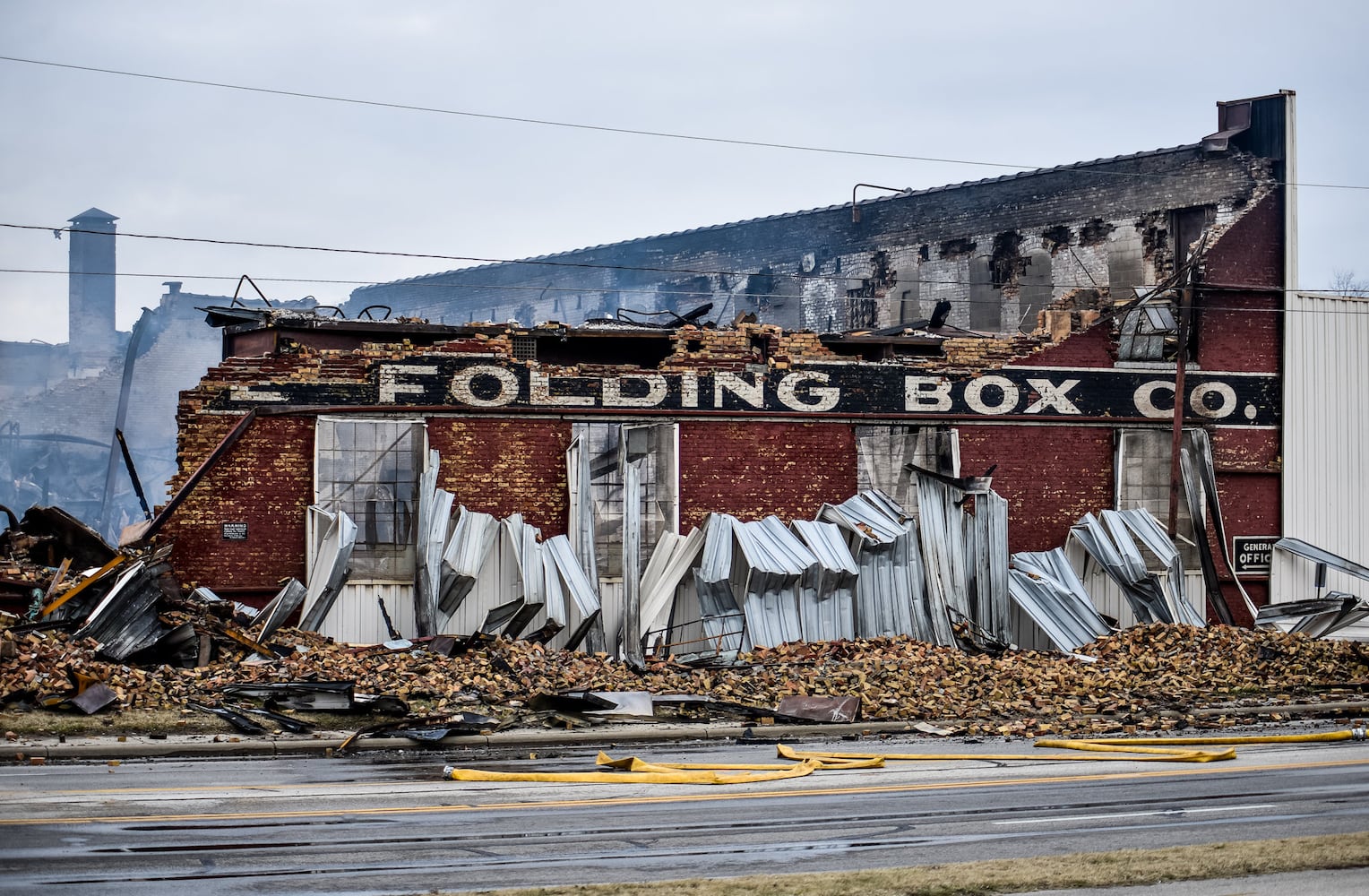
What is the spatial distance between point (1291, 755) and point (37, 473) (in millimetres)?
48072

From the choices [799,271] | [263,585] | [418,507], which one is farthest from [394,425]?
[799,271]

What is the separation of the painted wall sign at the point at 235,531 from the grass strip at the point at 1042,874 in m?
12.6

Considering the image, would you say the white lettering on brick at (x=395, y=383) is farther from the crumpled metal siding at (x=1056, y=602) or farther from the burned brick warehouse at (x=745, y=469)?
the crumpled metal siding at (x=1056, y=602)

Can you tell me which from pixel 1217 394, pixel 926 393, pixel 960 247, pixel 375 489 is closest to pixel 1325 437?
pixel 1217 394

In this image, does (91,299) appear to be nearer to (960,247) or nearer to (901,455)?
(960,247)

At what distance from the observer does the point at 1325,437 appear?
23547mm

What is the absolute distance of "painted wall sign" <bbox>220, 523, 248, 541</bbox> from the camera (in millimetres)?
18844

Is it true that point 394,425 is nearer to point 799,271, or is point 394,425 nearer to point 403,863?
point 403,863

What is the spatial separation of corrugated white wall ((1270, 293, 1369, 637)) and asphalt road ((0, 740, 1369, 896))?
37.7 ft

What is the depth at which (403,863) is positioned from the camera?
7.95m

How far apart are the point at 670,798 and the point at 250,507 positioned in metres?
10.4

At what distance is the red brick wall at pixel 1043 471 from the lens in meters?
21.9

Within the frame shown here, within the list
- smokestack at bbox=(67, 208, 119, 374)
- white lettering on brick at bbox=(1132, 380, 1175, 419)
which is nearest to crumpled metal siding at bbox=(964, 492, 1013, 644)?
white lettering on brick at bbox=(1132, 380, 1175, 419)

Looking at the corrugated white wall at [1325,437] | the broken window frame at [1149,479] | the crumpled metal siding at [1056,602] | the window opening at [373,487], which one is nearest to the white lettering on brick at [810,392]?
the crumpled metal siding at [1056,602]
